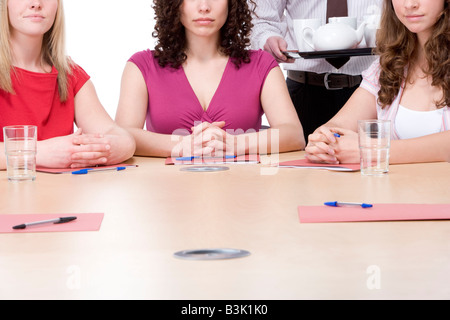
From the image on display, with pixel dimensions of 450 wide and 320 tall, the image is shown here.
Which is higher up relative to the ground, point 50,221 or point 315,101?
point 315,101

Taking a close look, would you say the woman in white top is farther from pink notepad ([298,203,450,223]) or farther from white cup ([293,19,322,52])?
pink notepad ([298,203,450,223])

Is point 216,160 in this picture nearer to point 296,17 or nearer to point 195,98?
point 195,98

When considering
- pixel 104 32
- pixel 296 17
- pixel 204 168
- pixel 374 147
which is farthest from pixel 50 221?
pixel 104 32

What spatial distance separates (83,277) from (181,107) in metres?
1.57

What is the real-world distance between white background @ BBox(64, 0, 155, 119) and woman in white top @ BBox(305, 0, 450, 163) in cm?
273

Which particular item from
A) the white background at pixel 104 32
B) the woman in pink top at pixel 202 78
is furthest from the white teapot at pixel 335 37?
the white background at pixel 104 32

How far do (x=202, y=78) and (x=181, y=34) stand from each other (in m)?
0.18

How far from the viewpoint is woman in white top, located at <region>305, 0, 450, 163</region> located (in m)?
2.03

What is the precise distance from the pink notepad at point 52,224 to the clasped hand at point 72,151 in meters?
0.64

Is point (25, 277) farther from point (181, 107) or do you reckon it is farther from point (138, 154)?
point (181, 107)

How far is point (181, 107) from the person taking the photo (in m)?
2.35

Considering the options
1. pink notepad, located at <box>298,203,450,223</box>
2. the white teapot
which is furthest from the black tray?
pink notepad, located at <box>298,203,450,223</box>

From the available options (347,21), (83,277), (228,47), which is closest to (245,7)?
(228,47)

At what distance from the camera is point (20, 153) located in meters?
1.62
